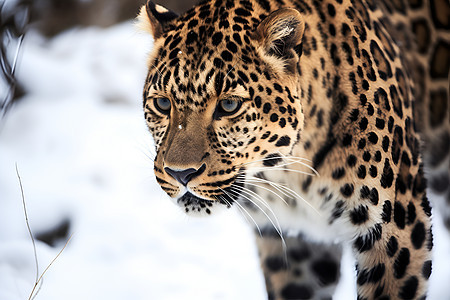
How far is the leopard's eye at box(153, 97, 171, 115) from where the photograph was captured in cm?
364

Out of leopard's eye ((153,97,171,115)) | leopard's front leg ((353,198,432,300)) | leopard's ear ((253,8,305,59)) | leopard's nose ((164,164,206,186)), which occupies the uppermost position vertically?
leopard's ear ((253,8,305,59))

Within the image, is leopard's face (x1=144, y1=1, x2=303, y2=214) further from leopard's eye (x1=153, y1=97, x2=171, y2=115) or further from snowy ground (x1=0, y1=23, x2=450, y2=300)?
snowy ground (x1=0, y1=23, x2=450, y2=300)

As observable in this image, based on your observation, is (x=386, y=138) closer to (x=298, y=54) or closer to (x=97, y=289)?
(x=298, y=54)

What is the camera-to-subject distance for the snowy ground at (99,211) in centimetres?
535

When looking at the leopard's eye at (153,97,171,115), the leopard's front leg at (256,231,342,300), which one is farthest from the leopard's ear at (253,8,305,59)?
the leopard's front leg at (256,231,342,300)

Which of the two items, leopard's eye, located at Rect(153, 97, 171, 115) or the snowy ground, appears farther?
the snowy ground

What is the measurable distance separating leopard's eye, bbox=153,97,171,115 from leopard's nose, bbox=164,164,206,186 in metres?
0.39

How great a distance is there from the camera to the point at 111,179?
716 cm

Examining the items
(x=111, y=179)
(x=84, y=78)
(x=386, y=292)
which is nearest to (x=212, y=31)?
(x=386, y=292)

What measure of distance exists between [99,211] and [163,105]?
3130mm

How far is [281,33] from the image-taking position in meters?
3.54

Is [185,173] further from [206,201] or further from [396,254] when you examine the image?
[396,254]

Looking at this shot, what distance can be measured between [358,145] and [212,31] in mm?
1086

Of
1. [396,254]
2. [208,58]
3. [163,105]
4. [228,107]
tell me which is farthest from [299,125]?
[396,254]
